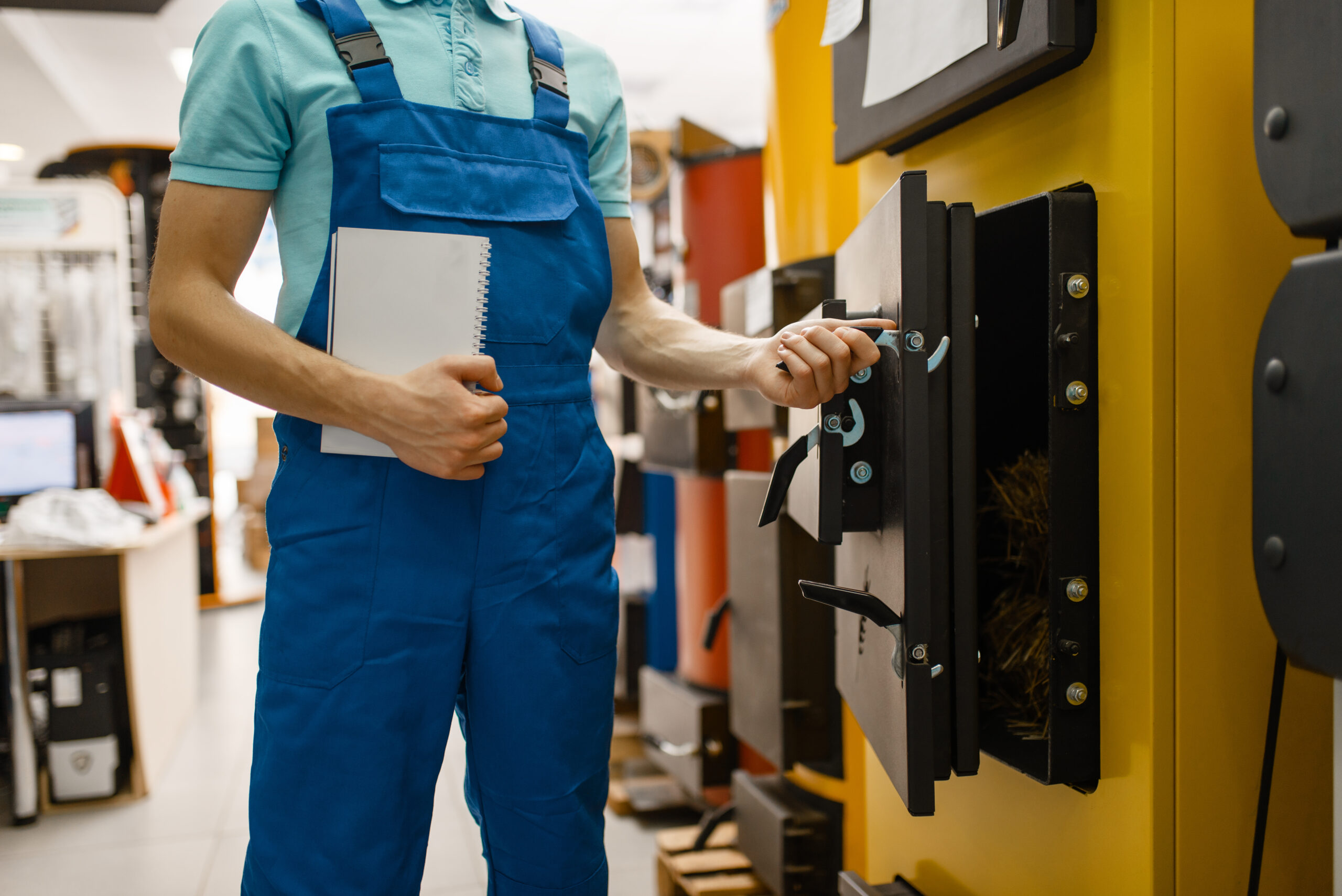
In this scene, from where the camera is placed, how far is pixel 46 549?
8.57 feet

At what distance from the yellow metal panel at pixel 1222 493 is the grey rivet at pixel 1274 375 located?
121 mm

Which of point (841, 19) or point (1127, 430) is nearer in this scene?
point (1127, 430)

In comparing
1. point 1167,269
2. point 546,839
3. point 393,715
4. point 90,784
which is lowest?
point 90,784

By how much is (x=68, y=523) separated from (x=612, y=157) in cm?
238

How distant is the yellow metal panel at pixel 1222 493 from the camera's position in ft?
2.86

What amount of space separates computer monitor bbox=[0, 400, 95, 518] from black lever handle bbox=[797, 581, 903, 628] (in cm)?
297

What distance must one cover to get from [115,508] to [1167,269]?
300 cm

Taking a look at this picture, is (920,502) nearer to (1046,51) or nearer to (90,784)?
(1046,51)

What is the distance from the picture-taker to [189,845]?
2.44m

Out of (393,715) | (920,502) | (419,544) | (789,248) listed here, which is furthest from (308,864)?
(789,248)

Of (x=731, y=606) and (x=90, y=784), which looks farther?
(x=90, y=784)

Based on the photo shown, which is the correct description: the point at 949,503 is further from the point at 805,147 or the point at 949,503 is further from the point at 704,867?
the point at 704,867

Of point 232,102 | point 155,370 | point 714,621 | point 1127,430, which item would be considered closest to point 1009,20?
point 1127,430

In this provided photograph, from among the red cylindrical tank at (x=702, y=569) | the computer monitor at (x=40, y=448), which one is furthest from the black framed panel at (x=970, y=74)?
the computer monitor at (x=40, y=448)
